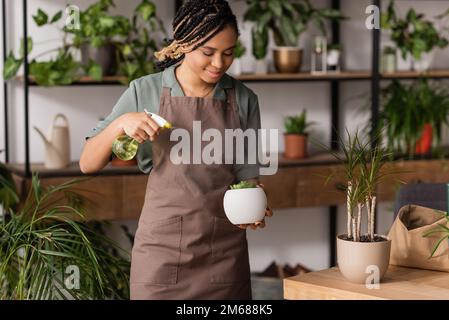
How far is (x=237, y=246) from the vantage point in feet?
8.65

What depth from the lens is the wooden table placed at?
2.09 metres

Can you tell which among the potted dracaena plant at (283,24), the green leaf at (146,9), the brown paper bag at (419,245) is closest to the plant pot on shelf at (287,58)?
the potted dracaena plant at (283,24)

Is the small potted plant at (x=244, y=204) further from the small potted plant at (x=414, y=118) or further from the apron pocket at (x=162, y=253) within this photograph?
the small potted plant at (x=414, y=118)

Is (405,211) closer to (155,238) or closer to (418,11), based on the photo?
(155,238)

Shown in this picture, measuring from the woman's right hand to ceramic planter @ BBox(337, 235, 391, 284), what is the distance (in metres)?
0.55

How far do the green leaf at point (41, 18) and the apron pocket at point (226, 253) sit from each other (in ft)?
6.25

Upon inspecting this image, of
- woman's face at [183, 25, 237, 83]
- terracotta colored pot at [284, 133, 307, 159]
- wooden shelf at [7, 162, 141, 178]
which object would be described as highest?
woman's face at [183, 25, 237, 83]

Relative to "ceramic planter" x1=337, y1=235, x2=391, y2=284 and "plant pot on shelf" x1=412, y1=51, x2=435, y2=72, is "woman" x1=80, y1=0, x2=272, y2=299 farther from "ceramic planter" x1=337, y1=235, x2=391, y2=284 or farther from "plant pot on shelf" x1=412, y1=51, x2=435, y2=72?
"plant pot on shelf" x1=412, y1=51, x2=435, y2=72

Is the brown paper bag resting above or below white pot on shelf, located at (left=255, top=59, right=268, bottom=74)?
below

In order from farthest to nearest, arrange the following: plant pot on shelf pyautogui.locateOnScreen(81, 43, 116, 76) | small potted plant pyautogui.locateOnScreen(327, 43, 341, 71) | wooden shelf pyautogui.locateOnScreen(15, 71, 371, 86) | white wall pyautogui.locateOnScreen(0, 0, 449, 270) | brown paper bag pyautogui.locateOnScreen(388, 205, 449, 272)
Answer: small potted plant pyautogui.locateOnScreen(327, 43, 341, 71), white wall pyautogui.locateOnScreen(0, 0, 449, 270), plant pot on shelf pyautogui.locateOnScreen(81, 43, 116, 76), wooden shelf pyautogui.locateOnScreen(15, 71, 371, 86), brown paper bag pyautogui.locateOnScreen(388, 205, 449, 272)

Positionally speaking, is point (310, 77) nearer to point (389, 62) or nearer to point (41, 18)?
point (389, 62)

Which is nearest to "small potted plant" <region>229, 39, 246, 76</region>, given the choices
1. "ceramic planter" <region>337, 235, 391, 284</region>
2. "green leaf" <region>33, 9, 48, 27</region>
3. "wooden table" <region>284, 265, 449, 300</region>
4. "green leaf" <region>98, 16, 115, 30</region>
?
"green leaf" <region>98, 16, 115, 30</region>

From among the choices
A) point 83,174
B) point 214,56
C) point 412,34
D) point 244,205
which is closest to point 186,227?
point 244,205

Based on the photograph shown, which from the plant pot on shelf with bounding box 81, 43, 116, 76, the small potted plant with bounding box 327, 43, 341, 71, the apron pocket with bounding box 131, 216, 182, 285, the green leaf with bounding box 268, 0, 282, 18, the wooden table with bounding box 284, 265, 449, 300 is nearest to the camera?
the wooden table with bounding box 284, 265, 449, 300
